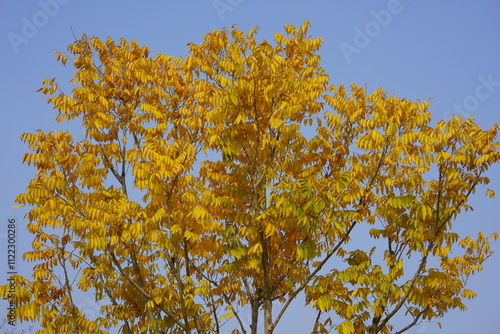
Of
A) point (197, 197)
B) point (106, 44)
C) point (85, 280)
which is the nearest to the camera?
point (197, 197)

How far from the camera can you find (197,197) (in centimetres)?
1101

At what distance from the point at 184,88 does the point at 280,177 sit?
3.02 m

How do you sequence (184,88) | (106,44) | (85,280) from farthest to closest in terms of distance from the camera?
(106,44)
(184,88)
(85,280)

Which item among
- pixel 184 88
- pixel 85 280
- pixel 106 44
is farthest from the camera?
pixel 106 44

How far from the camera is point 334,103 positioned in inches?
486

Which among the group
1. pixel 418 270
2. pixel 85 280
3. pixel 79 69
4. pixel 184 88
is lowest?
pixel 418 270

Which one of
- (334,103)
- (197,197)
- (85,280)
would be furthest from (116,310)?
(334,103)

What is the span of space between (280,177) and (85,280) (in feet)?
14.4

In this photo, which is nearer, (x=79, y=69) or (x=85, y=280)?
(x=85, y=280)

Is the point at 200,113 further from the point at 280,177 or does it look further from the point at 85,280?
the point at 85,280

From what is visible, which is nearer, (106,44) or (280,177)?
(280,177)

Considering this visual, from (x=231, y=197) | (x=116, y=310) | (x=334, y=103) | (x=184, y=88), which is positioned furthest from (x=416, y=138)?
(x=116, y=310)

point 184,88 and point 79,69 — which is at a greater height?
point 79,69

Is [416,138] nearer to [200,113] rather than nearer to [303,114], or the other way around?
[303,114]
